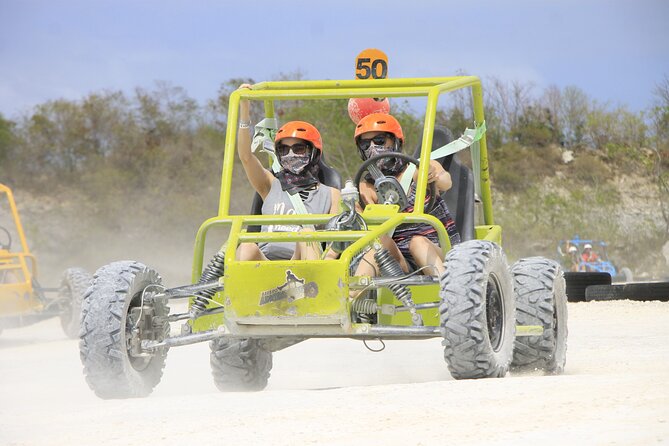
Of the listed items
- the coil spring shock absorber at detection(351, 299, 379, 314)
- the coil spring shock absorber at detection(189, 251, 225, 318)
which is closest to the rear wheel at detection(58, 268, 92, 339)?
the coil spring shock absorber at detection(189, 251, 225, 318)

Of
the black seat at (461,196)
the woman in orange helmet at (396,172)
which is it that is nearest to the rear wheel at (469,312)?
the woman in orange helmet at (396,172)

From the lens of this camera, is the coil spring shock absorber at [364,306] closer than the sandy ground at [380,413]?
No

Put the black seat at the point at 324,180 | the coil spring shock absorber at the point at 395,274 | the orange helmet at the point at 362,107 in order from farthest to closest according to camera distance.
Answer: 1. the orange helmet at the point at 362,107
2. the black seat at the point at 324,180
3. the coil spring shock absorber at the point at 395,274

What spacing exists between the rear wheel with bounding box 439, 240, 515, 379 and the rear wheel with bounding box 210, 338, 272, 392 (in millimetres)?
1894

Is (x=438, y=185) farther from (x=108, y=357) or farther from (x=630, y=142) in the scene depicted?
(x=630, y=142)

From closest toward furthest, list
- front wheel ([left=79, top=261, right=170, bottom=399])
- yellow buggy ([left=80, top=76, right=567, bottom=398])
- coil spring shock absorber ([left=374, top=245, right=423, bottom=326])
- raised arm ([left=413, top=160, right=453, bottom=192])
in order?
A: yellow buggy ([left=80, top=76, right=567, bottom=398]) → front wheel ([left=79, top=261, right=170, bottom=399]) → coil spring shock absorber ([left=374, top=245, right=423, bottom=326]) → raised arm ([left=413, top=160, right=453, bottom=192])

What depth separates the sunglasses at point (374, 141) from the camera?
8.09m

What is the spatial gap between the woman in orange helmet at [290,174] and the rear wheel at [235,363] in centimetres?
73

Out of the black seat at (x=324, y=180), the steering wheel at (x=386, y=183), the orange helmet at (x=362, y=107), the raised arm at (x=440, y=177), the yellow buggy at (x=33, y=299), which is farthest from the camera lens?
the yellow buggy at (x=33, y=299)

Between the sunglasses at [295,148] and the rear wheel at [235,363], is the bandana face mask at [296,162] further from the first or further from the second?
the rear wheel at [235,363]

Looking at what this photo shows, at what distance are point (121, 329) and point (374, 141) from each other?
215 cm

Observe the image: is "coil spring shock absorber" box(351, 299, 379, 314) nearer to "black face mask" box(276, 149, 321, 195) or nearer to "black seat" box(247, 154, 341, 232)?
"black face mask" box(276, 149, 321, 195)

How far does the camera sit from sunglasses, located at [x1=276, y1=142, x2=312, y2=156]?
814 cm

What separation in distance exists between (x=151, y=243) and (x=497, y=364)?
98.3 ft
